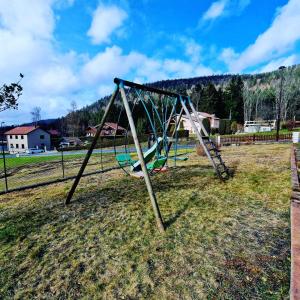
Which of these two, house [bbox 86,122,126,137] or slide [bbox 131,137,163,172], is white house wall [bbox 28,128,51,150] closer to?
house [bbox 86,122,126,137]

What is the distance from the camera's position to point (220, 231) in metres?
3.93

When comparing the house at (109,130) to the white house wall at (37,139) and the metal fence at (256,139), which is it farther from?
the white house wall at (37,139)

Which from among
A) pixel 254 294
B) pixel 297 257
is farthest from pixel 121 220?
pixel 297 257

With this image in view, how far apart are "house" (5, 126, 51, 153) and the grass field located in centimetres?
6724

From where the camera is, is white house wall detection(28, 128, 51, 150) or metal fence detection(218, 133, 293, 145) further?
white house wall detection(28, 128, 51, 150)

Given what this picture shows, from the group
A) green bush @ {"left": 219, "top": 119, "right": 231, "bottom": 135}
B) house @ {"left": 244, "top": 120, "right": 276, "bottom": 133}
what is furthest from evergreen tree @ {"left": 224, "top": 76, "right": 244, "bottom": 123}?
green bush @ {"left": 219, "top": 119, "right": 231, "bottom": 135}

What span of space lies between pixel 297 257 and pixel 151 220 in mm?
2476

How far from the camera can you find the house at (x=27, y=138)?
2589 inches

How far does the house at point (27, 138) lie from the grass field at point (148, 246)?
67236mm

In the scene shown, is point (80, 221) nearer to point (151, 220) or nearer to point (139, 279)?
point (151, 220)

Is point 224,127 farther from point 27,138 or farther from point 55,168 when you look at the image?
point 27,138

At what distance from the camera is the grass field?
2.70 m

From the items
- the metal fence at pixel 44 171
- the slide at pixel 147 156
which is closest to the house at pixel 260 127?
the metal fence at pixel 44 171

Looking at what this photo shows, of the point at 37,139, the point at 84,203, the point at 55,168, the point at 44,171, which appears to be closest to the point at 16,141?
the point at 37,139
